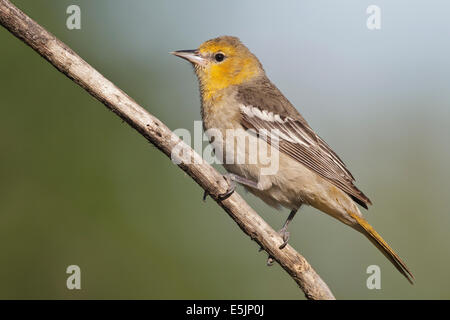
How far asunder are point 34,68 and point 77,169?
1171mm

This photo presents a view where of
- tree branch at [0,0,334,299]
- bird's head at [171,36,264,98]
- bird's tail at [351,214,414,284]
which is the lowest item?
bird's tail at [351,214,414,284]

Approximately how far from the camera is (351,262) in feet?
20.8

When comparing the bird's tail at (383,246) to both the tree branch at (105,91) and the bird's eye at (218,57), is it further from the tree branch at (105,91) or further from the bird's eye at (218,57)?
the bird's eye at (218,57)

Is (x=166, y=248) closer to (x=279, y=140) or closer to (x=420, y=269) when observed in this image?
(x=279, y=140)

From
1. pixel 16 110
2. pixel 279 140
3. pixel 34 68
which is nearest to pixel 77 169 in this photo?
pixel 16 110

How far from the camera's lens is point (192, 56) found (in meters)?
5.04

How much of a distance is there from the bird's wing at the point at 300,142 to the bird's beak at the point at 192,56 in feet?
2.37

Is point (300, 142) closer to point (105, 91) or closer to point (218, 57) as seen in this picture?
point (218, 57)

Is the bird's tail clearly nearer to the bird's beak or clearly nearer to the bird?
the bird

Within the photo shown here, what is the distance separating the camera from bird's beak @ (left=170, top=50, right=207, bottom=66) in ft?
16.5

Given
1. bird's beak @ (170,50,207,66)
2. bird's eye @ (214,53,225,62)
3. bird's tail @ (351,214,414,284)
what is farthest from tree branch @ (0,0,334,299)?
bird's eye @ (214,53,225,62)

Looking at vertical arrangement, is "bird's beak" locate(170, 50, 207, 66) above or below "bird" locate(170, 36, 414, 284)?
above

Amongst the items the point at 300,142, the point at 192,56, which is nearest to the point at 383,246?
the point at 300,142

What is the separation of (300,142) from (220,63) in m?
1.18
